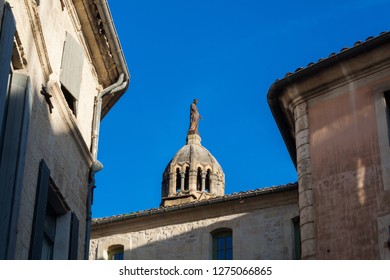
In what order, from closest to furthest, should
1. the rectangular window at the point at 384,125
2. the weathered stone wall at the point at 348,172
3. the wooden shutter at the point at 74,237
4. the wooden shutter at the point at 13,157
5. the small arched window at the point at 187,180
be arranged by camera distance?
the wooden shutter at the point at 13,157 < the wooden shutter at the point at 74,237 < the weathered stone wall at the point at 348,172 < the rectangular window at the point at 384,125 < the small arched window at the point at 187,180

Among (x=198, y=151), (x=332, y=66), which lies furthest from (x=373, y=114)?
(x=198, y=151)

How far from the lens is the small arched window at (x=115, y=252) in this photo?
25.0 m

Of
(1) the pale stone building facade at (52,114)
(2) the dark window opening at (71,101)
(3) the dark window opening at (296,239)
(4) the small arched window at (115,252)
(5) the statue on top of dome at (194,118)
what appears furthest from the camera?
(5) the statue on top of dome at (194,118)

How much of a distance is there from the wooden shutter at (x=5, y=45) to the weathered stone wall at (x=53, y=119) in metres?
0.70

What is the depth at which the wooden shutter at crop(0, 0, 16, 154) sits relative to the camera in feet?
27.2

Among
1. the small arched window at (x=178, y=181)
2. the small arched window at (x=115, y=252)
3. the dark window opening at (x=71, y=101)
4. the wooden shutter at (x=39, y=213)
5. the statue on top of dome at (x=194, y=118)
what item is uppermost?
the statue on top of dome at (x=194, y=118)

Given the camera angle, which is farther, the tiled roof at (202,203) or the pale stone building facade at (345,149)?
the tiled roof at (202,203)

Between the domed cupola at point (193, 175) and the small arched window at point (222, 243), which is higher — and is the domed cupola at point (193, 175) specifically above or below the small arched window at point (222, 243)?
above

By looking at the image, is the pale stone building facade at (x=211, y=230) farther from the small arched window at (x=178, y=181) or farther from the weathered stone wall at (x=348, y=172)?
the small arched window at (x=178, y=181)

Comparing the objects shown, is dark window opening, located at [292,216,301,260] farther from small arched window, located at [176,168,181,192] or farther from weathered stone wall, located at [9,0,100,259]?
small arched window, located at [176,168,181,192]

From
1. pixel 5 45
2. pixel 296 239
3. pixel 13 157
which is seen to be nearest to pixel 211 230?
pixel 296 239

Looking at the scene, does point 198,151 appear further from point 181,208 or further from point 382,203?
point 382,203

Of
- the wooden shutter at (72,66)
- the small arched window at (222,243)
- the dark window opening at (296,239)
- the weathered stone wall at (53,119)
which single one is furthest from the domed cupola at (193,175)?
the wooden shutter at (72,66)

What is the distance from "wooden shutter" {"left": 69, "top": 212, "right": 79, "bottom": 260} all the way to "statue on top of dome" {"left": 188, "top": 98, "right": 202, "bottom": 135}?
29416mm
